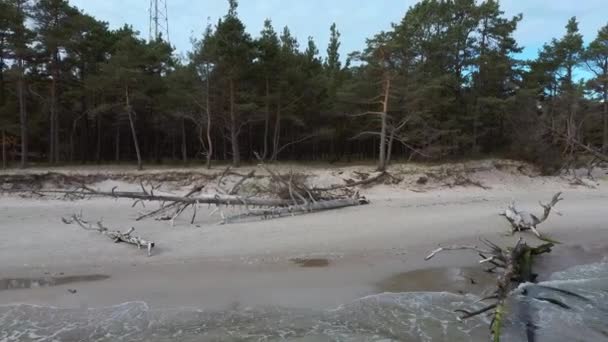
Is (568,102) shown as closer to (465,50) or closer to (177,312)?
(465,50)

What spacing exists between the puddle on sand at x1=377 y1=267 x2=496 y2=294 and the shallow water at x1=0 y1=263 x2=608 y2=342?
27 centimetres

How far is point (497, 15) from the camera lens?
2708 centimetres

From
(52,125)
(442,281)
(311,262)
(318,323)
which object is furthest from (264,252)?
(52,125)

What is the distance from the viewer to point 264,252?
7.55 metres

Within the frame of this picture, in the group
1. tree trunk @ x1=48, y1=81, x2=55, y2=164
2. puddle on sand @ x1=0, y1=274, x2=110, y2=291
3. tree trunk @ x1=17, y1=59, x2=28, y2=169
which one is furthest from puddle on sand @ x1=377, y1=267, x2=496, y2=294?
tree trunk @ x1=48, y1=81, x2=55, y2=164

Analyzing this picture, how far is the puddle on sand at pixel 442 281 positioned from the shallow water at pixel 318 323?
266mm

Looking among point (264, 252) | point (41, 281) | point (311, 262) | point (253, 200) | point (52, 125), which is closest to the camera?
point (41, 281)

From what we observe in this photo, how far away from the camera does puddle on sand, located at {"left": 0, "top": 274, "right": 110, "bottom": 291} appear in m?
5.85

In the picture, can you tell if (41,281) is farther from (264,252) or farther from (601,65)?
(601,65)

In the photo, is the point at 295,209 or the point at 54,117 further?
the point at 54,117

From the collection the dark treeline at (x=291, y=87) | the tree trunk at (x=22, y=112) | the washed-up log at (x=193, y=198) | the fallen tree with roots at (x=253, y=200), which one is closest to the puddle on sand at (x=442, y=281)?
the fallen tree with roots at (x=253, y=200)

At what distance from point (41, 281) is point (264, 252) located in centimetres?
355

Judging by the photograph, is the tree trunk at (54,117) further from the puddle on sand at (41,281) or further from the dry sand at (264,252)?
the puddle on sand at (41,281)

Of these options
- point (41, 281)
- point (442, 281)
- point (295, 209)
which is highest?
point (295, 209)
